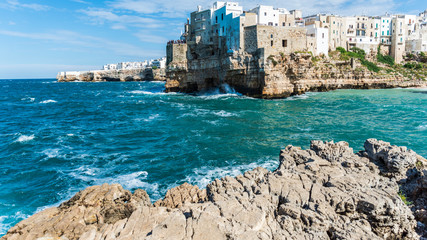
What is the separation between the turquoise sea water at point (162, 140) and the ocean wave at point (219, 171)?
55 millimetres

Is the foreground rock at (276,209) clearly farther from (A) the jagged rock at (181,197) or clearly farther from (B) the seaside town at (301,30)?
(B) the seaside town at (301,30)

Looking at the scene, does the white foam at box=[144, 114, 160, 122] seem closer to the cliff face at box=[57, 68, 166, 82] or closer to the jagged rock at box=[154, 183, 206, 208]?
the jagged rock at box=[154, 183, 206, 208]

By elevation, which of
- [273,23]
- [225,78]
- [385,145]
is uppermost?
[273,23]

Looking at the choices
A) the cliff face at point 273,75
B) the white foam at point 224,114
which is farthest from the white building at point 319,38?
the white foam at point 224,114

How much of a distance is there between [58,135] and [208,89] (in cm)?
3491

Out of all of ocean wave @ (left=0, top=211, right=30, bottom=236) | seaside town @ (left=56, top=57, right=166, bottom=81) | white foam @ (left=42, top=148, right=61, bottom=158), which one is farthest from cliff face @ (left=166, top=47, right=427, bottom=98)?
seaside town @ (left=56, top=57, right=166, bottom=81)

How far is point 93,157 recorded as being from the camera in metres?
18.6

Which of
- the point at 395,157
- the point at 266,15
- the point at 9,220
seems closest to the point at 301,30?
the point at 266,15

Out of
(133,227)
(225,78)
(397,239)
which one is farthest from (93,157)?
(225,78)

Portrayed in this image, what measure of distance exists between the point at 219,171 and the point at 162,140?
838 cm

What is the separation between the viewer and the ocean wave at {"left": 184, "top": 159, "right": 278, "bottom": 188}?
14.3 meters

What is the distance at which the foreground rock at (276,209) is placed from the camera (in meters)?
6.55

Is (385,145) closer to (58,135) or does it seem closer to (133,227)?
(133,227)

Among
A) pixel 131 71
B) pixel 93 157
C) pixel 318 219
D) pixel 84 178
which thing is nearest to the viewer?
pixel 318 219
